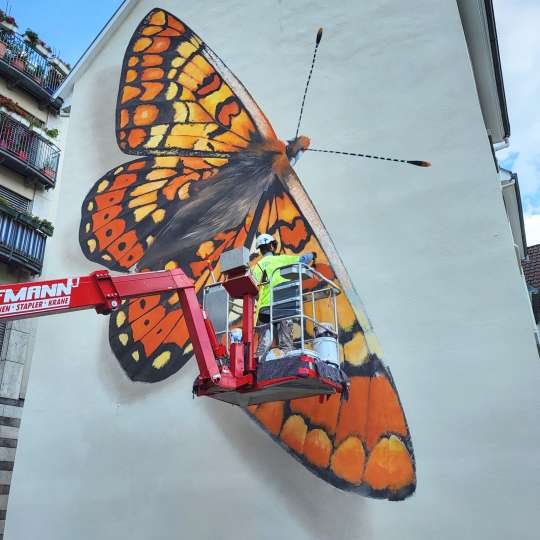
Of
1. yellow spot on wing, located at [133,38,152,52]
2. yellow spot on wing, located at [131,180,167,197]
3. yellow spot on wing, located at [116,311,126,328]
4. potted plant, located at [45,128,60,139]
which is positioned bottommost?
yellow spot on wing, located at [116,311,126,328]

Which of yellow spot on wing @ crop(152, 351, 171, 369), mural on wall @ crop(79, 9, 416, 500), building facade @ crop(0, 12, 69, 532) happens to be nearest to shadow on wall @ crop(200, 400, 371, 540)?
mural on wall @ crop(79, 9, 416, 500)

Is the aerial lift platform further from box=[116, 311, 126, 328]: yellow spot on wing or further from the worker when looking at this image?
box=[116, 311, 126, 328]: yellow spot on wing

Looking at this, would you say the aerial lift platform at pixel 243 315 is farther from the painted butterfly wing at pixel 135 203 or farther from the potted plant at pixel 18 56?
the potted plant at pixel 18 56

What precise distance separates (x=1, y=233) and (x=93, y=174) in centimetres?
390

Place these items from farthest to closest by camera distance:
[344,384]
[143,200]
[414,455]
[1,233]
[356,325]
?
[1,233] < [143,200] < [356,325] < [414,455] < [344,384]

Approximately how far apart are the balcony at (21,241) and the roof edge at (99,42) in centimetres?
323

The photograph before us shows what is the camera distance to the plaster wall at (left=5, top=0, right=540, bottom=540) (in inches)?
210

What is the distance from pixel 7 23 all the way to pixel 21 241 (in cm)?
608

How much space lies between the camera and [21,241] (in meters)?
12.4

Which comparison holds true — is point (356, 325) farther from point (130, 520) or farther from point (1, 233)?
point (1, 233)

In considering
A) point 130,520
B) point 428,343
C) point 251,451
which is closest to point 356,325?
point 428,343

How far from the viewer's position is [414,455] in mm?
5500

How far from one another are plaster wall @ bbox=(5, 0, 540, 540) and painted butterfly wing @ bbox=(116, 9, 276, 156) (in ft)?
0.92

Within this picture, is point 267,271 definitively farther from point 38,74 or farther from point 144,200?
point 38,74
